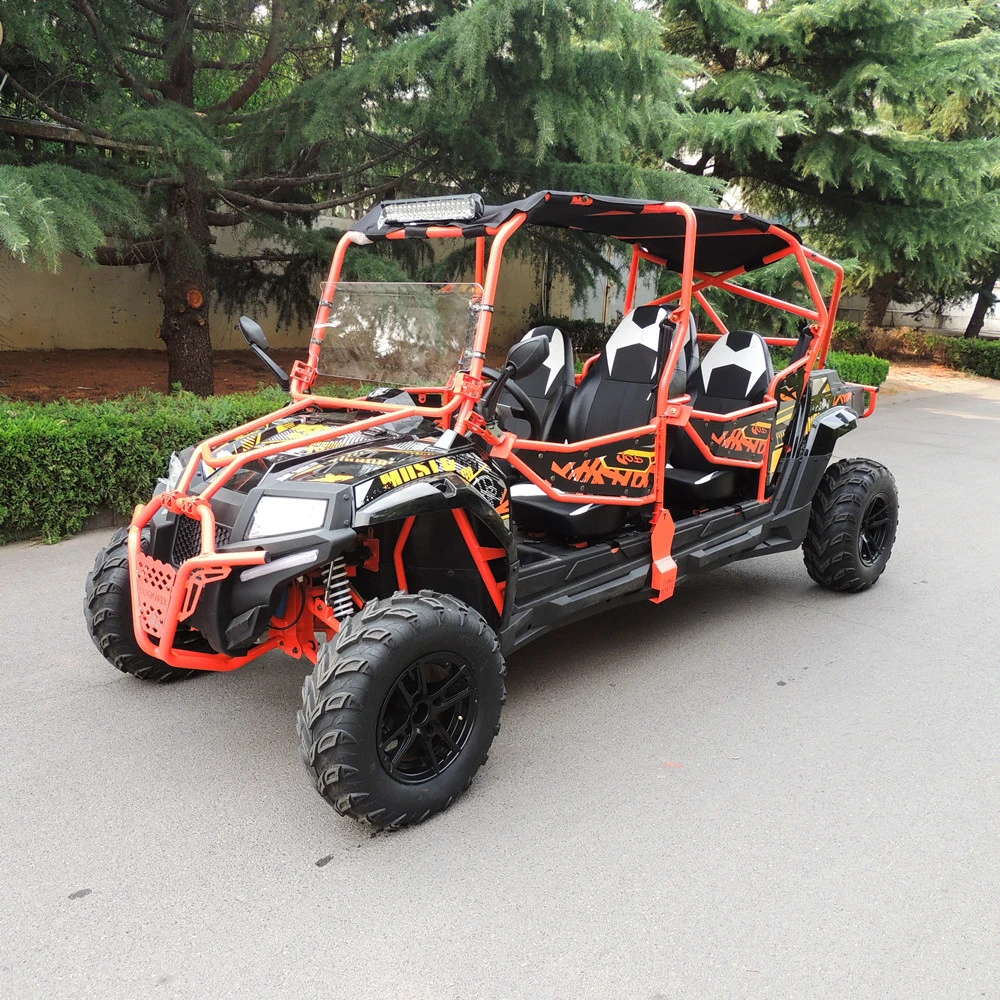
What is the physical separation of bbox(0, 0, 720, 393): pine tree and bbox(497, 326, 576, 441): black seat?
82.1 inches

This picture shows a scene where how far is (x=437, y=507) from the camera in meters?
3.00

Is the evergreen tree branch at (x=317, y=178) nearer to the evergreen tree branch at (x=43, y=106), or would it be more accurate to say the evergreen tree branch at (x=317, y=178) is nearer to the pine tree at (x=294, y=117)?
the pine tree at (x=294, y=117)

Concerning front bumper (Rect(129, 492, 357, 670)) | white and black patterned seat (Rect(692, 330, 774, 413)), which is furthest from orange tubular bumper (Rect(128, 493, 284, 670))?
white and black patterned seat (Rect(692, 330, 774, 413))

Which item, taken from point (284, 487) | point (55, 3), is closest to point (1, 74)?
point (55, 3)

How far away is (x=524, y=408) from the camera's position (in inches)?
156

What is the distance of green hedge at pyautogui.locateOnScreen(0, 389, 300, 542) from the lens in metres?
5.45

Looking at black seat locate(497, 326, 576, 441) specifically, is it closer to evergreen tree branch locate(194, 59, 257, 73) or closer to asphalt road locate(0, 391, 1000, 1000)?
asphalt road locate(0, 391, 1000, 1000)

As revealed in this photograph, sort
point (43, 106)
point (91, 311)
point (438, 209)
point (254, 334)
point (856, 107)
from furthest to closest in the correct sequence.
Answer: point (856, 107) < point (91, 311) < point (43, 106) < point (254, 334) < point (438, 209)

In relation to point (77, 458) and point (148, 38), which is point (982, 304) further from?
point (77, 458)

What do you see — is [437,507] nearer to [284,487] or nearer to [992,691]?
[284,487]

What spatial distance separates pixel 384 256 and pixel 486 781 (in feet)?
14.7

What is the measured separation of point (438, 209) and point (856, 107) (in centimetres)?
1050

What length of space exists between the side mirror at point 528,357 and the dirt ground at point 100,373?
18.6ft

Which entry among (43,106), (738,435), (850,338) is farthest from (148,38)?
(850,338)
